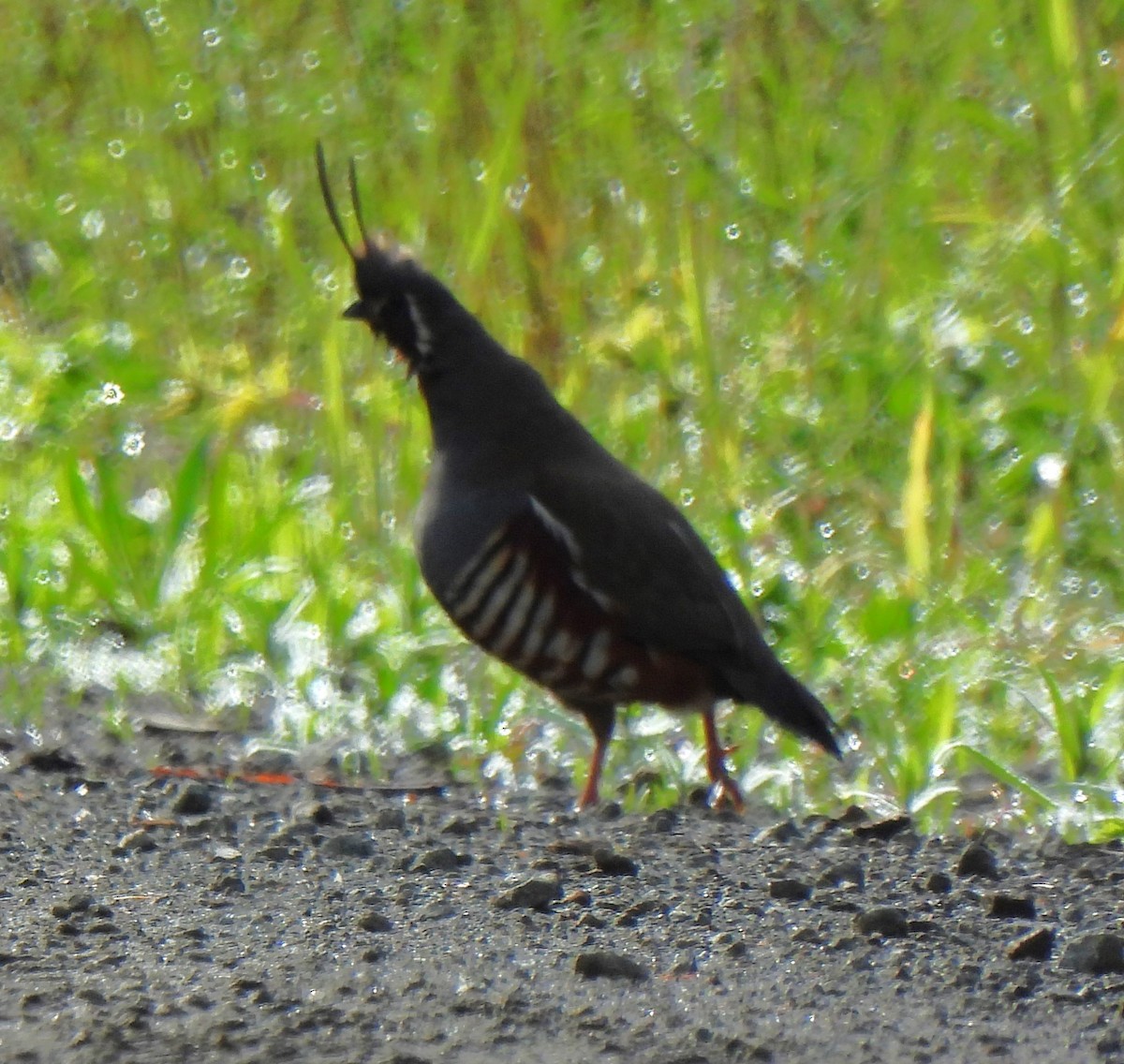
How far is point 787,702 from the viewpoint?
13.3ft

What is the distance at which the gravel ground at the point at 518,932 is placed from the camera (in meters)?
2.49

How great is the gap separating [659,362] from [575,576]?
1332 millimetres

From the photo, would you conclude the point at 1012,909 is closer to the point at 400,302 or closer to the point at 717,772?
the point at 717,772

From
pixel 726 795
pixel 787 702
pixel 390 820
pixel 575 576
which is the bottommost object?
pixel 390 820

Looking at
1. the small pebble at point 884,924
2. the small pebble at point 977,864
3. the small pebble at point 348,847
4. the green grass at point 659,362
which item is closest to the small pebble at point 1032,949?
the small pebble at point 884,924

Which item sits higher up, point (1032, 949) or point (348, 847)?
point (348, 847)

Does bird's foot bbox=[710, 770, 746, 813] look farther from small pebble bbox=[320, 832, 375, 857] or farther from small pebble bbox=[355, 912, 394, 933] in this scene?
small pebble bbox=[355, 912, 394, 933]

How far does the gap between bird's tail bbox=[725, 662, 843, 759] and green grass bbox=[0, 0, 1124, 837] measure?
0.17 meters

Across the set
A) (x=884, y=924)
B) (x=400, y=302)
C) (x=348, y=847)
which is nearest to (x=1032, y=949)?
(x=884, y=924)

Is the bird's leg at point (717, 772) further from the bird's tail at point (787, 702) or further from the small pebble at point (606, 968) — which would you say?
the small pebble at point (606, 968)

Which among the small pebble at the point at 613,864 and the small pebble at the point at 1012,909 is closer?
the small pebble at the point at 1012,909

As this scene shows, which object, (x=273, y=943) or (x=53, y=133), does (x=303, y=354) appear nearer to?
(x=53, y=133)

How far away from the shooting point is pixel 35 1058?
7.85 feet

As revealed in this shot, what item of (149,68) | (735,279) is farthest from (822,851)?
(149,68)
